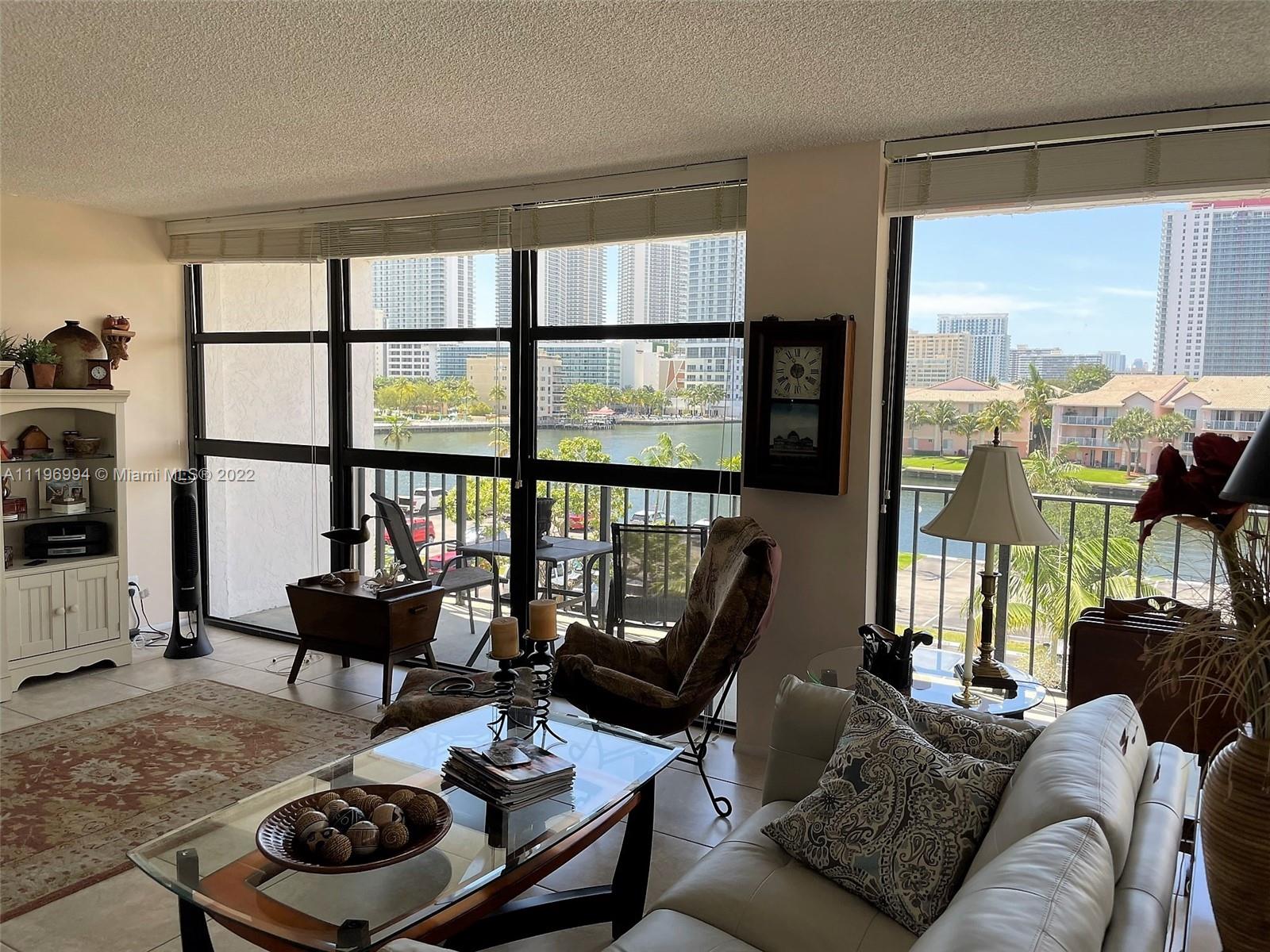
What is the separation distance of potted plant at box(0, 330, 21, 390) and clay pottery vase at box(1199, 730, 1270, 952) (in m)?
5.37

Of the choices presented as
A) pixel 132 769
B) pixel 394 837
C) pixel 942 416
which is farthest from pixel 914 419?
pixel 132 769

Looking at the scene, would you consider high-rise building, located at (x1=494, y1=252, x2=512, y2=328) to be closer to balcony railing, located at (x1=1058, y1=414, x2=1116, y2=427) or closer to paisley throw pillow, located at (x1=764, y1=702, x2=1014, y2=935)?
balcony railing, located at (x1=1058, y1=414, x2=1116, y2=427)

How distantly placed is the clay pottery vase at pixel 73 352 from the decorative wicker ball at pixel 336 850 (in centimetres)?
397

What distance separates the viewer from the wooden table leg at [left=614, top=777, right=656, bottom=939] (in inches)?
103

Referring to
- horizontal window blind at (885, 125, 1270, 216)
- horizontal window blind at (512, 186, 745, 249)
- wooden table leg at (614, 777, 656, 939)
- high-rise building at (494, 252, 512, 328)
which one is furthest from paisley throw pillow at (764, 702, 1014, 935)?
high-rise building at (494, 252, 512, 328)

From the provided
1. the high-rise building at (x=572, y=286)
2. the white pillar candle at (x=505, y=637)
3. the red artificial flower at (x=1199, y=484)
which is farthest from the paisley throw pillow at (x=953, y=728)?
the high-rise building at (x=572, y=286)

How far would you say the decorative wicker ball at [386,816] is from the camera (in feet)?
6.90

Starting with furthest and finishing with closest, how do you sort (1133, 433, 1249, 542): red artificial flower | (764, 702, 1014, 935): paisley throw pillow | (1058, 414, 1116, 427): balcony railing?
(1058, 414, 1116, 427): balcony railing
(764, 702, 1014, 935): paisley throw pillow
(1133, 433, 1249, 542): red artificial flower

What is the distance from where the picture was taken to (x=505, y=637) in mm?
2617

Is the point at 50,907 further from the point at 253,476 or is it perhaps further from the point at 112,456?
the point at 253,476

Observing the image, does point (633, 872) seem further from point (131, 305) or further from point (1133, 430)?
point (131, 305)

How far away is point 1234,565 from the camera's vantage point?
1654 mm

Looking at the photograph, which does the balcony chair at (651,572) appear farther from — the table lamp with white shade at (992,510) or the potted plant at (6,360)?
the potted plant at (6,360)

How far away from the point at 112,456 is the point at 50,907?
118 inches
